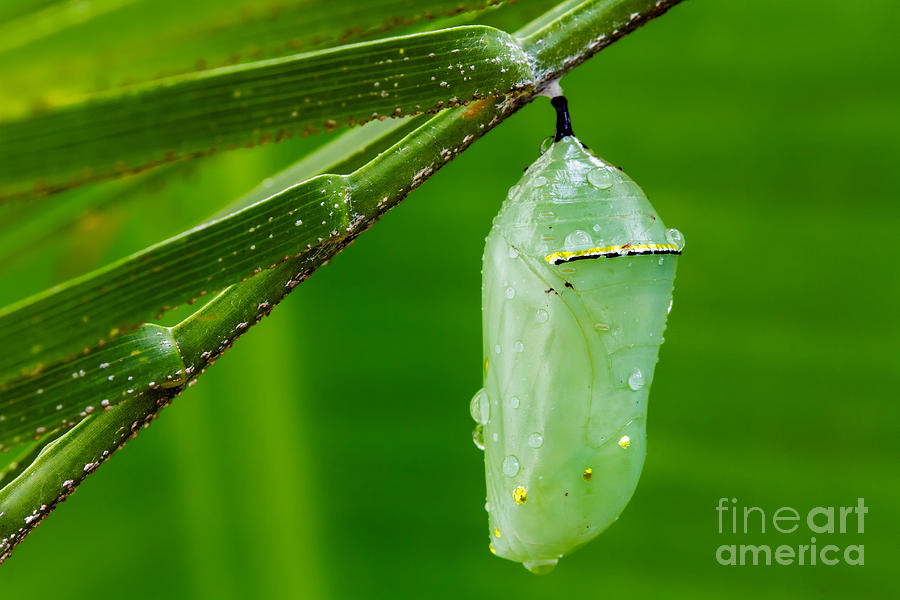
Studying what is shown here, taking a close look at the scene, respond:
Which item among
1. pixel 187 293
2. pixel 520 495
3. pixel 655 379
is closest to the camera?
pixel 187 293

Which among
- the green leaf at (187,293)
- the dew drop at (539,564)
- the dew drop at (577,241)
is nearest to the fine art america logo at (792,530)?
the dew drop at (539,564)

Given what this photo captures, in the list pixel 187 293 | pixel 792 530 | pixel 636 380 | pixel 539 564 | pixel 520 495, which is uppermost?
pixel 187 293

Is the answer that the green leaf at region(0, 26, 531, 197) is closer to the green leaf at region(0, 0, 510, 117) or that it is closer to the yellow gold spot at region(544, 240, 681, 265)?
the green leaf at region(0, 0, 510, 117)

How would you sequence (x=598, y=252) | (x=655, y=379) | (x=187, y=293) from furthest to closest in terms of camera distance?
(x=655, y=379)
(x=598, y=252)
(x=187, y=293)

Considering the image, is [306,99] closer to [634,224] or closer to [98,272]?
[98,272]

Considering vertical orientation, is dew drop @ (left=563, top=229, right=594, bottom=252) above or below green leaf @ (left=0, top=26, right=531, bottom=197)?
below

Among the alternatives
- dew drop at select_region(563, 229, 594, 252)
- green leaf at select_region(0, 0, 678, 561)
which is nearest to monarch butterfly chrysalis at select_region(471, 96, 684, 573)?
dew drop at select_region(563, 229, 594, 252)

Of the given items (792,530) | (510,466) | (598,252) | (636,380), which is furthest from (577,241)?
(792,530)

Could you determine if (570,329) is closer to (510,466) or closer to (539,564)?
(510,466)
